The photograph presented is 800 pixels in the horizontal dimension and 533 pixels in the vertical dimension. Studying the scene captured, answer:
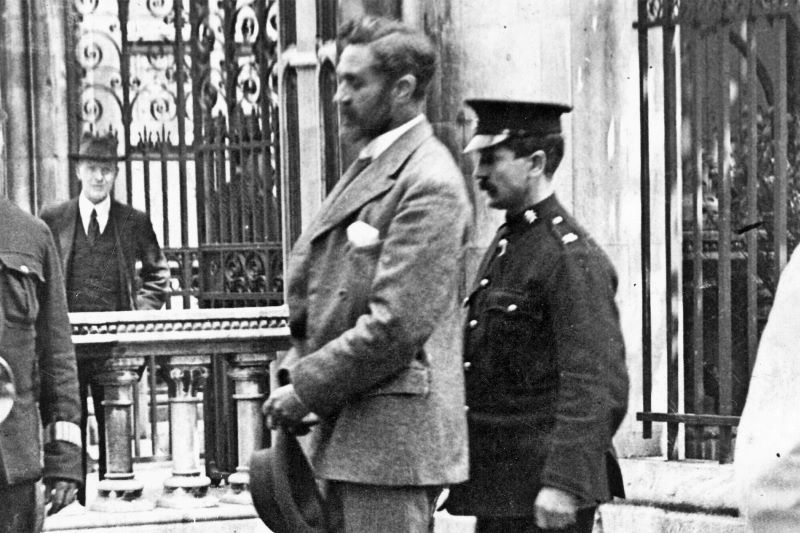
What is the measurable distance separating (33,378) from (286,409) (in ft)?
3.78

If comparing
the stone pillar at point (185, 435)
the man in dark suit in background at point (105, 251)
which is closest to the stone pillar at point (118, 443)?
the stone pillar at point (185, 435)

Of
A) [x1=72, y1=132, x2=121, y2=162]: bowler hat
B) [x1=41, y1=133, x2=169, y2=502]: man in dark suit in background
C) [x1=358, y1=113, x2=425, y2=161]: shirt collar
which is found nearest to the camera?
[x1=358, y1=113, x2=425, y2=161]: shirt collar

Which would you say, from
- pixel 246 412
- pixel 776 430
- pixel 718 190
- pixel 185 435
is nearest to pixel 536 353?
pixel 776 430

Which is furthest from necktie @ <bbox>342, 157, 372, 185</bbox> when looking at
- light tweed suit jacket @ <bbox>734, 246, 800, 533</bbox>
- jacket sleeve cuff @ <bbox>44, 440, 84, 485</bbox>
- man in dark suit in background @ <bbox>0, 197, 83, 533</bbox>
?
light tweed suit jacket @ <bbox>734, 246, 800, 533</bbox>

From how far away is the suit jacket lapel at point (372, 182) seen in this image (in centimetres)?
424

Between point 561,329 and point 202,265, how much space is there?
5.19 m

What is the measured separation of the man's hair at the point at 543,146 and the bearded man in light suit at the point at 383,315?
24 cm

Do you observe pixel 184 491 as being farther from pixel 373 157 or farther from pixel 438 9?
pixel 373 157

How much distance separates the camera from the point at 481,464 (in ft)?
14.4

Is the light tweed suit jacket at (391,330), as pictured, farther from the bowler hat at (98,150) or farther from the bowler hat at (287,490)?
the bowler hat at (98,150)

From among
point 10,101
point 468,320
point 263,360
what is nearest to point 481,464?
point 468,320

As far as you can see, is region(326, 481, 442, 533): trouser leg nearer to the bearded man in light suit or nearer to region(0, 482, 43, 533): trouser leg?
the bearded man in light suit

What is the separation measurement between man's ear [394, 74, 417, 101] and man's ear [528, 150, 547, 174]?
0.38 metres

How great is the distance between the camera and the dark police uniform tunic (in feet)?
13.6
